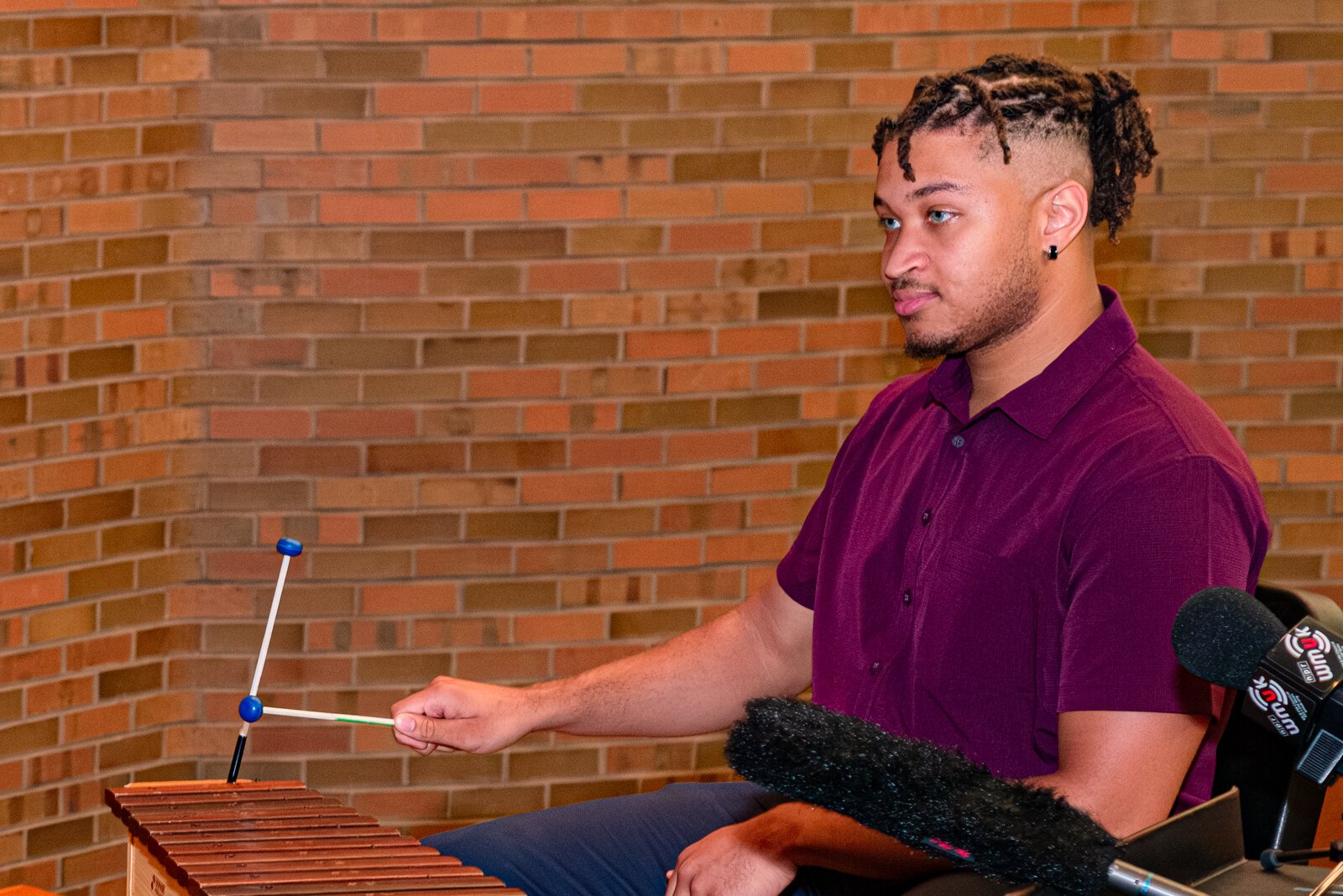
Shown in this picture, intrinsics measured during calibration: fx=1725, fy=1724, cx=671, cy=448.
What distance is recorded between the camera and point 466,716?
2326 millimetres

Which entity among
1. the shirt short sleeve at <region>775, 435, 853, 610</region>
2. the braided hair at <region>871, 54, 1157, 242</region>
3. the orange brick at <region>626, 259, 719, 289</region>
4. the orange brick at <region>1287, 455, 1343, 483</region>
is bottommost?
the orange brick at <region>1287, 455, 1343, 483</region>

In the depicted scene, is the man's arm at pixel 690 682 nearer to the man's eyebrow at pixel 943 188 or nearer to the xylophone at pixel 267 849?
Result: the xylophone at pixel 267 849

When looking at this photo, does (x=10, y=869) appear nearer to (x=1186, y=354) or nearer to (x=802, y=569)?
(x=802, y=569)

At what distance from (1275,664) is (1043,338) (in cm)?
103

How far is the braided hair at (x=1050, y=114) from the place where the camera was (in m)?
2.10

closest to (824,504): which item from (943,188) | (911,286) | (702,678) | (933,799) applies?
(702,678)

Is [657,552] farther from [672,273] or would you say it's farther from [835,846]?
[835,846]

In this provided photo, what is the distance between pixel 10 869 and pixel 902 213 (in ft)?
7.75

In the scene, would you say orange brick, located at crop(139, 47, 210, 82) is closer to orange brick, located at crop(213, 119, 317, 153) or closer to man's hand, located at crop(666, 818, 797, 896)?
orange brick, located at crop(213, 119, 317, 153)

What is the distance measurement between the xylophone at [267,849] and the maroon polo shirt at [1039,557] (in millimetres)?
575

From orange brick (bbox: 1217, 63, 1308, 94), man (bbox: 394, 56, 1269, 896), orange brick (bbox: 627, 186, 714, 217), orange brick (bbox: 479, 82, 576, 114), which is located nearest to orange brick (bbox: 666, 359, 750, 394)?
orange brick (bbox: 627, 186, 714, 217)

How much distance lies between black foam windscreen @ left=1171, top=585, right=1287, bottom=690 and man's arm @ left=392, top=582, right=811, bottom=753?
122 cm

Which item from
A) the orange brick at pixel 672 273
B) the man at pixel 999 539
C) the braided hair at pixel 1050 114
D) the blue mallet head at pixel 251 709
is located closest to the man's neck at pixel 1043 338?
the man at pixel 999 539

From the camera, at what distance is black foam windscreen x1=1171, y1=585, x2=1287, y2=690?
3.85ft
